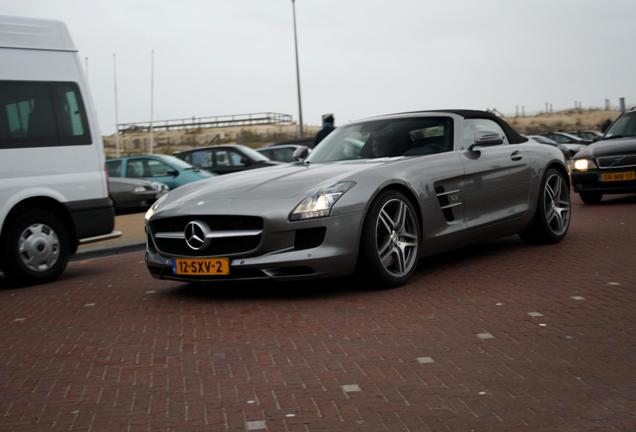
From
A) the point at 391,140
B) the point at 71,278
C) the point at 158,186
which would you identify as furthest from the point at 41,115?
the point at 158,186

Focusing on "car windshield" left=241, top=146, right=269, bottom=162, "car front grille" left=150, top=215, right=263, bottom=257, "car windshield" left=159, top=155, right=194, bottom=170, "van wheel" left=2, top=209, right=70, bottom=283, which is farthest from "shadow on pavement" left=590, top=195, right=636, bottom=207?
"car front grille" left=150, top=215, right=263, bottom=257

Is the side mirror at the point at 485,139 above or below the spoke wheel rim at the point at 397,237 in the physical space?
above

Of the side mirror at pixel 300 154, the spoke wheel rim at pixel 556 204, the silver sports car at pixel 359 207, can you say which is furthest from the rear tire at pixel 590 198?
the side mirror at pixel 300 154

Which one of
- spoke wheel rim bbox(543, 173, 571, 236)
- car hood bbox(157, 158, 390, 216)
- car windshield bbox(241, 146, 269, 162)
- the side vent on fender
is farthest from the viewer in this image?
car windshield bbox(241, 146, 269, 162)

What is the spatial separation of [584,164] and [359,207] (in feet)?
30.5

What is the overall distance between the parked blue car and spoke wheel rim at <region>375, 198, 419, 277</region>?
504 inches

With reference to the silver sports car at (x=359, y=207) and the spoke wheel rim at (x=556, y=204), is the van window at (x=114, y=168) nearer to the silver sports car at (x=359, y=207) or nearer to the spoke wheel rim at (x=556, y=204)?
the silver sports car at (x=359, y=207)

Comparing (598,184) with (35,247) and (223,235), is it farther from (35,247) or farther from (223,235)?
(223,235)

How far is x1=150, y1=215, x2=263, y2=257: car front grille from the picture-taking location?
7082 millimetres

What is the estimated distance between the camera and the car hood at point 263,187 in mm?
7215

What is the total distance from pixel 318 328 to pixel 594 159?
10330 mm

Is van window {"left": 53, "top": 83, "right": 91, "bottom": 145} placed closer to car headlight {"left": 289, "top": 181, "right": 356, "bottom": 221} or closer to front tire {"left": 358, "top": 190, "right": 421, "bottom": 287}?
car headlight {"left": 289, "top": 181, "right": 356, "bottom": 221}

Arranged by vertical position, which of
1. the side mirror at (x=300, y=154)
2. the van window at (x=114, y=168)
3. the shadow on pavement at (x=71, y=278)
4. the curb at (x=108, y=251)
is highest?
the side mirror at (x=300, y=154)

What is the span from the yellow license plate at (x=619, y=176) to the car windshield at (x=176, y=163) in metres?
8.88
